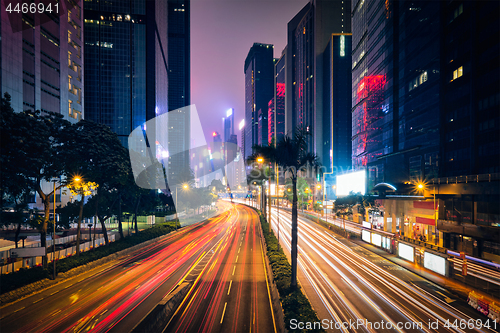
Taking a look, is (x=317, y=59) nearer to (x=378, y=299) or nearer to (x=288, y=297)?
(x=378, y=299)

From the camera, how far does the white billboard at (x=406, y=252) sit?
82.0 ft

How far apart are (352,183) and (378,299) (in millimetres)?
A: 53303

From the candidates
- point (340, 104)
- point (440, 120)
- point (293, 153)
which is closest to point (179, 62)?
point (340, 104)

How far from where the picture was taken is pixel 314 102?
13112cm

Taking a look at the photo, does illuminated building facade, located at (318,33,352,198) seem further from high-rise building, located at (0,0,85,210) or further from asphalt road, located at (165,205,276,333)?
high-rise building, located at (0,0,85,210)

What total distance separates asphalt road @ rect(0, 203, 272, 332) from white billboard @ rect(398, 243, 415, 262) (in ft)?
55.2

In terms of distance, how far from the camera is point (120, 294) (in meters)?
17.8

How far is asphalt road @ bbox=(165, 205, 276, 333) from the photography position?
13.7m

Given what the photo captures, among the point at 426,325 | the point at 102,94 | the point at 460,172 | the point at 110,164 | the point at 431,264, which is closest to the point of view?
the point at 426,325

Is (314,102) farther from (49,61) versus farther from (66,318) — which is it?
(66,318)

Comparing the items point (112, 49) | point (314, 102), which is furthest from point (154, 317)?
point (314, 102)

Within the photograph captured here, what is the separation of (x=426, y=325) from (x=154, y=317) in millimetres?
16157

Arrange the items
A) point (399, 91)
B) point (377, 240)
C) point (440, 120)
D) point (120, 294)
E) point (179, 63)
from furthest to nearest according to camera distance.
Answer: point (179, 63) → point (399, 91) → point (440, 120) → point (377, 240) → point (120, 294)

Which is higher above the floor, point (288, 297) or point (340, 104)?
point (340, 104)
